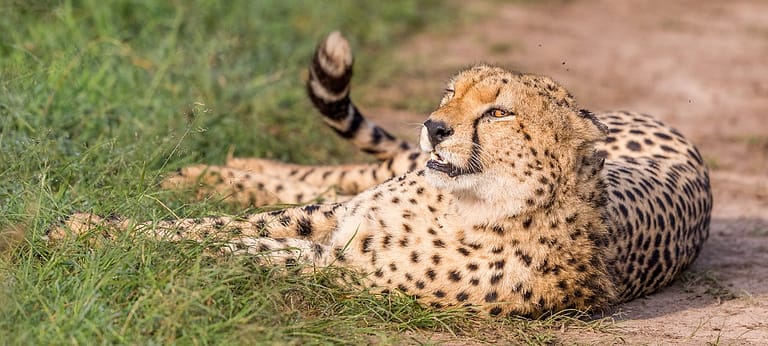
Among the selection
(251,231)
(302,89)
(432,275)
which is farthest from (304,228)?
(302,89)

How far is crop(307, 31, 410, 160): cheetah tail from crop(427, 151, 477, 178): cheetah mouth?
111 cm

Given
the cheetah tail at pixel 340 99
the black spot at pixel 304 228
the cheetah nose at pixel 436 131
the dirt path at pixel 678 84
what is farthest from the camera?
the cheetah tail at pixel 340 99

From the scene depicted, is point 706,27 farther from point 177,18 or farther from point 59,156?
point 59,156

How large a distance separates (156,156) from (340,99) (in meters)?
0.72

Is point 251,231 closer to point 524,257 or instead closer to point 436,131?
point 436,131

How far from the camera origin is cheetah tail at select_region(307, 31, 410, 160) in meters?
4.21

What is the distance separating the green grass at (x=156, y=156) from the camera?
289 cm

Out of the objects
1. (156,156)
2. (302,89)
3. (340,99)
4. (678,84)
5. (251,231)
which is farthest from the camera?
(678,84)

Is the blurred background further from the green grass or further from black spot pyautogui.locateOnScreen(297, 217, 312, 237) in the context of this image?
black spot pyautogui.locateOnScreen(297, 217, 312, 237)

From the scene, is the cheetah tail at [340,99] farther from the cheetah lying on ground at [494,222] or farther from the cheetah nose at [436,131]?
the cheetah nose at [436,131]

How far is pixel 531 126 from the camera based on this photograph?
126 inches

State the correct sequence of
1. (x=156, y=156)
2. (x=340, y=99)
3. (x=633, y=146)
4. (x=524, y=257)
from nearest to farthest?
(x=524, y=257), (x=156, y=156), (x=633, y=146), (x=340, y=99)

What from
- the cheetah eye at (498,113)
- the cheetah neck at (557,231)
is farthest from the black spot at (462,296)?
the cheetah eye at (498,113)

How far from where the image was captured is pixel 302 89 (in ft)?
19.6
